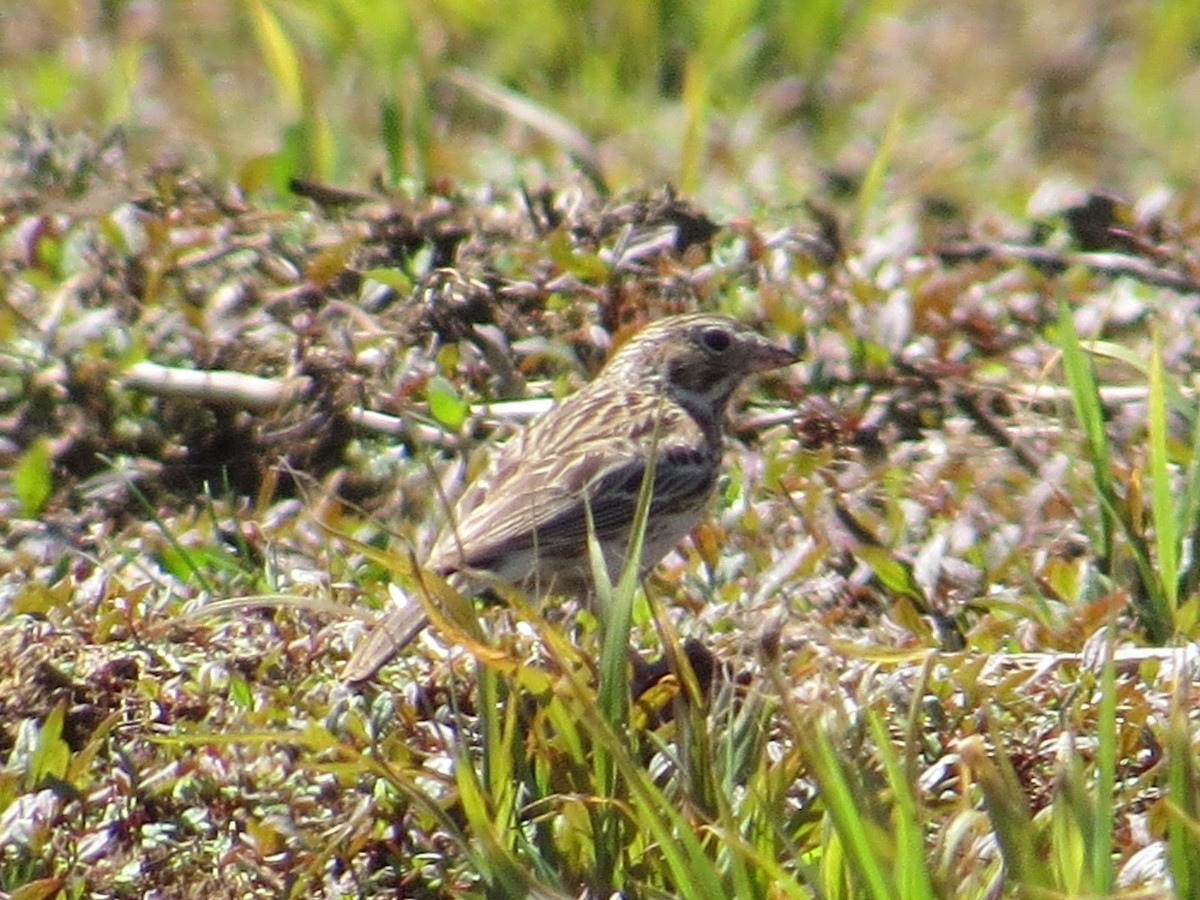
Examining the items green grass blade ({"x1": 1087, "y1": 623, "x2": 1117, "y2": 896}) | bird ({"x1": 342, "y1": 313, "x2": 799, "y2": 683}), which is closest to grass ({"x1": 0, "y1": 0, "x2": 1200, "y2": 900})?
green grass blade ({"x1": 1087, "y1": 623, "x2": 1117, "y2": 896})

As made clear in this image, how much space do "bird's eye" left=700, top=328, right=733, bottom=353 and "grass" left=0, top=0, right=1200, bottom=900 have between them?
346mm

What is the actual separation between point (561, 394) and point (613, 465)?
0.76m

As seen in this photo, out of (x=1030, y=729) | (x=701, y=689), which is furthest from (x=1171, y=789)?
(x=701, y=689)

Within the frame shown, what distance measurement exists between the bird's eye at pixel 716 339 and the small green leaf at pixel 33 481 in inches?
74.7

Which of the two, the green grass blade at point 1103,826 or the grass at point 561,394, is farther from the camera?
the grass at point 561,394

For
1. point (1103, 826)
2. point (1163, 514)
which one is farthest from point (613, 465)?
point (1103, 826)

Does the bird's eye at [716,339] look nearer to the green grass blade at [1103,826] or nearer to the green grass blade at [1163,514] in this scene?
the green grass blade at [1163,514]

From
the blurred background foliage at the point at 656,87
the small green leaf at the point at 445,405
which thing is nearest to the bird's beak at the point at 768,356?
the small green leaf at the point at 445,405

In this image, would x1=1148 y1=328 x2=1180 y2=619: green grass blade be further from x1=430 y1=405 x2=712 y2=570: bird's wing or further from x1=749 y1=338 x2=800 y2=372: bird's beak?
x1=749 y1=338 x2=800 y2=372: bird's beak

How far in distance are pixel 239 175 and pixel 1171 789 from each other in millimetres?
4736

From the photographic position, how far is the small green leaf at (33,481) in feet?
19.9

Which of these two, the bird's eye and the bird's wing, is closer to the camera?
the bird's wing

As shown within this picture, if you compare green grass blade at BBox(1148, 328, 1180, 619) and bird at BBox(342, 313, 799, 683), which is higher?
green grass blade at BBox(1148, 328, 1180, 619)

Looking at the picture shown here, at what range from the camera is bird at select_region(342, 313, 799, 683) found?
5.45 meters
